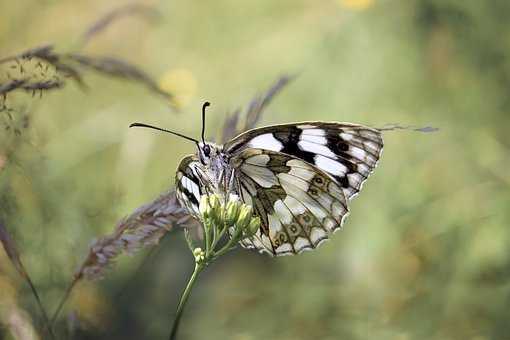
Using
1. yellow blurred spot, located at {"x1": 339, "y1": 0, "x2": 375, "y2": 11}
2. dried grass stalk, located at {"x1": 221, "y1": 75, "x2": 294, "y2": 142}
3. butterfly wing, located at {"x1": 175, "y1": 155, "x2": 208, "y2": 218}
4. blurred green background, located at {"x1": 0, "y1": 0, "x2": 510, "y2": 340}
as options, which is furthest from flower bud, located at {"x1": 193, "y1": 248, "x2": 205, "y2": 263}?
yellow blurred spot, located at {"x1": 339, "y1": 0, "x2": 375, "y2": 11}

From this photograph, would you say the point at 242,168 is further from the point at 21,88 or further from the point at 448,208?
the point at 448,208

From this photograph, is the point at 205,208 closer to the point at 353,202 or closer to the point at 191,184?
the point at 191,184

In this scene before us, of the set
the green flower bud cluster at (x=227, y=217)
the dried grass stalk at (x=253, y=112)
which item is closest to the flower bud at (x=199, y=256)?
the green flower bud cluster at (x=227, y=217)

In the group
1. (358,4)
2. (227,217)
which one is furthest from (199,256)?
(358,4)

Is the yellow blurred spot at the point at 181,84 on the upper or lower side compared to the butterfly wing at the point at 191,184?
upper

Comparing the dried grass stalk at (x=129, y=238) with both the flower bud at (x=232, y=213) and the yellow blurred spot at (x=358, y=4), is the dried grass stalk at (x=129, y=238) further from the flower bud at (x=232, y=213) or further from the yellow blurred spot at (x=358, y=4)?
the yellow blurred spot at (x=358, y=4)

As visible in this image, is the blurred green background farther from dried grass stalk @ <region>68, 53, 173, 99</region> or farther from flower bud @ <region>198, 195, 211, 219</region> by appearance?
flower bud @ <region>198, 195, 211, 219</region>

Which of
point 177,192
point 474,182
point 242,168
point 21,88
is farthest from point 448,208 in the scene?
point 21,88
